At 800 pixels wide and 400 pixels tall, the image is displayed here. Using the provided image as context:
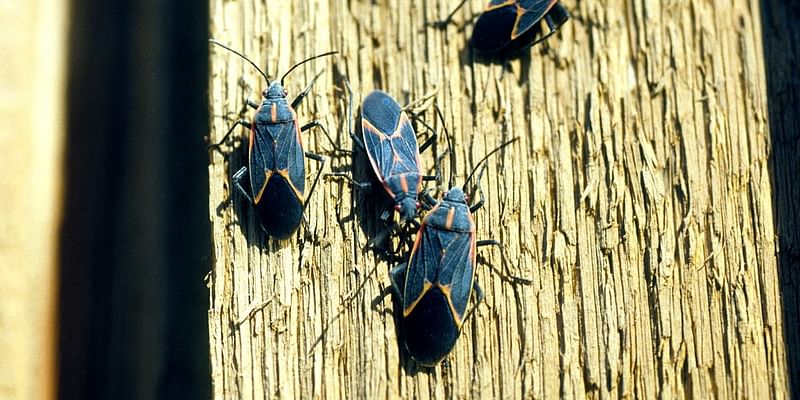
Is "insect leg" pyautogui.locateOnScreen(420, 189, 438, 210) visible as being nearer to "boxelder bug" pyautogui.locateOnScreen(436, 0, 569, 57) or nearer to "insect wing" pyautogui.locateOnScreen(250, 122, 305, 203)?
"insect wing" pyautogui.locateOnScreen(250, 122, 305, 203)

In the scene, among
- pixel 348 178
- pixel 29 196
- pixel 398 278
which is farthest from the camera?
pixel 29 196

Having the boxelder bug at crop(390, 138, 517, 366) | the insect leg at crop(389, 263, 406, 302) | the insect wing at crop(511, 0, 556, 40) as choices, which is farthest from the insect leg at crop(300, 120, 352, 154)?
the insect wing at crop(511, 0, 556, 40)

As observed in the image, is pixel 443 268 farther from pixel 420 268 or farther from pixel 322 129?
pixel 322 129

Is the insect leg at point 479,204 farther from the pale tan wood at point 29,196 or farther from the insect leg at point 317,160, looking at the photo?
the pale tan wood at point 29,196

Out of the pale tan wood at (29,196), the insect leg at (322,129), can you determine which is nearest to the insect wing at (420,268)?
the insect leg at (322,129)

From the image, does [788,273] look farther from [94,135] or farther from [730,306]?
[94,135]

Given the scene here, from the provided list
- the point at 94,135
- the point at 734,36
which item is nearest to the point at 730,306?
the point at 734,36

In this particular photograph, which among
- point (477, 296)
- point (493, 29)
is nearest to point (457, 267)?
point (477, 296)
